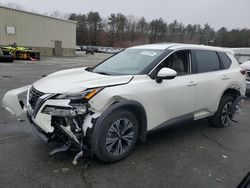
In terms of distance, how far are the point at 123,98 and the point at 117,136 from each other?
21.5 inches

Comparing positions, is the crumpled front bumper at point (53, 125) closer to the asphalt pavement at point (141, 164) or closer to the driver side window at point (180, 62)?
the asphalt pavement at point (141, 164)

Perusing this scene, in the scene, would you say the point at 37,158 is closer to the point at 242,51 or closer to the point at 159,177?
the point at 159,177

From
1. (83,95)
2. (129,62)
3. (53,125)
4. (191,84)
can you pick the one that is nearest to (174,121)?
(191,84)

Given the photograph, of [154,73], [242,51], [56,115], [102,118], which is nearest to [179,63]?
[154,73]

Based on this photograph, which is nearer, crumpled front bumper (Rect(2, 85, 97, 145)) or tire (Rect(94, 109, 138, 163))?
crumpled front bumper (Rect(2, 85, 97, 145))

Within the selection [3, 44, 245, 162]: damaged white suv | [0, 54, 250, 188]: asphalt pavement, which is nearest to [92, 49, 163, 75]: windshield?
[3, 44, 245, 162]: damaged white suv

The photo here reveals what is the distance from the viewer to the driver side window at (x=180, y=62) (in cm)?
362

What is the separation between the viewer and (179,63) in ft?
12.4

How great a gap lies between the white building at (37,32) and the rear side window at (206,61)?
26.9 meters

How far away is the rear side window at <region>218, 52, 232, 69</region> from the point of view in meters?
4.55

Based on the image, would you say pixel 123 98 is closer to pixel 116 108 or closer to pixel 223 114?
pixel 116 108

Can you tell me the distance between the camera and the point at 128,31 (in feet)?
297

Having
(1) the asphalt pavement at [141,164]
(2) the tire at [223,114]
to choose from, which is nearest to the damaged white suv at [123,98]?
(2) the tire at [223,114]

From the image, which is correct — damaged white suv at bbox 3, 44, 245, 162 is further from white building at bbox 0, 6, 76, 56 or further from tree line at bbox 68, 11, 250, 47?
tree line at bbox 68, 11, 250, 47
